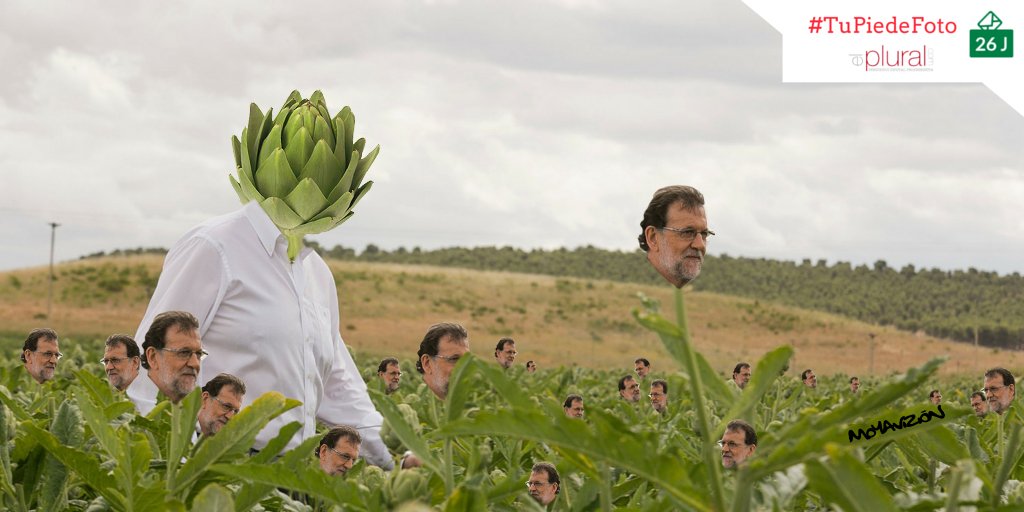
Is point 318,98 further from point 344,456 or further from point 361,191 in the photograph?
point 344,456

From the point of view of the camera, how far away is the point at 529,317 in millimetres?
61938

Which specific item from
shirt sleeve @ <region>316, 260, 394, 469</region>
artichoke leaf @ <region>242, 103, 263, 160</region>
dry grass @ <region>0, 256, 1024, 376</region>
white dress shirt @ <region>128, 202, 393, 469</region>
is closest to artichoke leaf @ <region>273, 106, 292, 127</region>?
artichoke leaf @ <region>242, 103, 263, 160</region>

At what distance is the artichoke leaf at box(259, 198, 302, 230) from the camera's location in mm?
2980

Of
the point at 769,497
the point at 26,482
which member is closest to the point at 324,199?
the point at 26,482

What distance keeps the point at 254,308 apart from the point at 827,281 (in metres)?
92.8

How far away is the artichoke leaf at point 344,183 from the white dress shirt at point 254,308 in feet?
2.52

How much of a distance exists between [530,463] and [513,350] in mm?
485

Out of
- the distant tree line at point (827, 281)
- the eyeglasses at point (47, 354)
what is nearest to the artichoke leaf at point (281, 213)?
the eyeglasses at point (47, 354)

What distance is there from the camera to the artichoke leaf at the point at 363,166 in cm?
312

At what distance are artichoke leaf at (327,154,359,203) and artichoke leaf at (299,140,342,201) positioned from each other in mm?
18

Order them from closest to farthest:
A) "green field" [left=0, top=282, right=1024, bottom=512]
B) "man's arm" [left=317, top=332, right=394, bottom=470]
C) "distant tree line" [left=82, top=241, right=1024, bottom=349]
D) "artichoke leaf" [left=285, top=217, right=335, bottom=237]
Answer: "green field" [left=0, top=282, right=1024, bottom=512]
"artichoke leaf" [left=285, top=217, right=335, bottom=237]
"man's arm" [left=317, top=332, right=394, bottom=470]
"distant tree line" [left=82, top=241, right=1024, bottom=349]

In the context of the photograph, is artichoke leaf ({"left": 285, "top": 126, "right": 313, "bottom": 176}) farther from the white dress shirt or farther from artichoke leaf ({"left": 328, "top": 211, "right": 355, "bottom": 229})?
the white dress shirt

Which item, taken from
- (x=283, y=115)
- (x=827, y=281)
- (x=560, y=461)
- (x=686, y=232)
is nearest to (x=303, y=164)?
(x=283, y=115)
